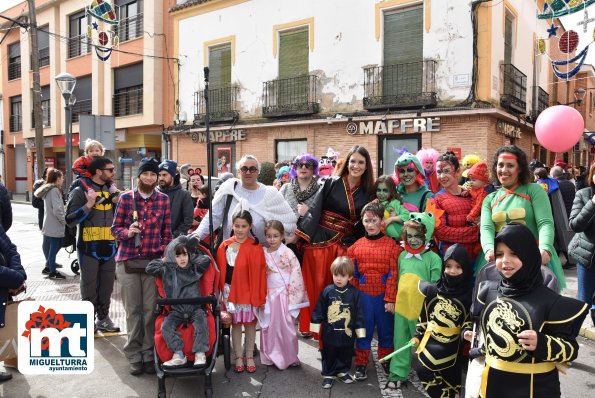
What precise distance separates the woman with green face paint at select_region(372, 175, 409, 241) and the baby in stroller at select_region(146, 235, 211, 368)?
1665 mm

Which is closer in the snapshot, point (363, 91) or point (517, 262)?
point (517, 262)

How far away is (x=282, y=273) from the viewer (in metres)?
4.42

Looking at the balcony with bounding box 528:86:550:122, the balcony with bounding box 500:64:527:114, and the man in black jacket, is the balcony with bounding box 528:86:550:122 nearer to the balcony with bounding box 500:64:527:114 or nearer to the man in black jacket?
the balcony with bounding box 500:64:527:114

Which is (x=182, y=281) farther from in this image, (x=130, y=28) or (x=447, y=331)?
(x=130, y=28)

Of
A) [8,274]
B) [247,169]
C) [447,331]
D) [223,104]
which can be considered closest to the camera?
[447,331]

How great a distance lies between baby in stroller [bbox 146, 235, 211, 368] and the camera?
3.78 metres

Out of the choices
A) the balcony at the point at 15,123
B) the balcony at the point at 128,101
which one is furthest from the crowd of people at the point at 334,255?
the balcony at the point at 15,123

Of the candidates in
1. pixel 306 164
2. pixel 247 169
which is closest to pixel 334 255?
pixel 306 164

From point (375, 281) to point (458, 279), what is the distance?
0.90 m

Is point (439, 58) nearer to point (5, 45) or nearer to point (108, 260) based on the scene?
point (108, 260)

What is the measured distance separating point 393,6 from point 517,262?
1237 cm

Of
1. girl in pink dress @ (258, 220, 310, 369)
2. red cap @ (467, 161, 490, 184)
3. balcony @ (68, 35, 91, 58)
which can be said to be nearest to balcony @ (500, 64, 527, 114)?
red cap @ (467, 161, 490, 184)

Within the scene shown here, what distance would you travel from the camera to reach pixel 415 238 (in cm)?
393

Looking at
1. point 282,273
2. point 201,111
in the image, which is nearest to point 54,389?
point 282,273
